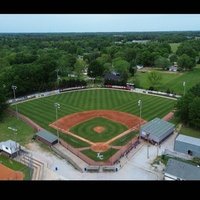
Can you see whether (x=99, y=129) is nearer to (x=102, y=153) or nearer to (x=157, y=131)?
(x=102, y=153)

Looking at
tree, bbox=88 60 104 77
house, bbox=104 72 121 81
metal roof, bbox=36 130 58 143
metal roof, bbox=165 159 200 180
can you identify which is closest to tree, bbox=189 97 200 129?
metal roof, bbox=165 159 200 180

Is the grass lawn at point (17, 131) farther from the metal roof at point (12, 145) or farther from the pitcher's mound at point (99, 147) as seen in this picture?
the pitcher's mound at point (99, 147)

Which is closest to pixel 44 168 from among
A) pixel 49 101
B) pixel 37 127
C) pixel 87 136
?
pixel 87 136

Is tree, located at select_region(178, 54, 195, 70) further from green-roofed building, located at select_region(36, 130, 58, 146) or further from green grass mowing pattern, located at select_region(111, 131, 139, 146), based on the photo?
green-roofed building, located at select_region(36, 130, 58, 146)

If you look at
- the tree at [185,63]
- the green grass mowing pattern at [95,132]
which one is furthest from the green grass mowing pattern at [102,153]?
the tree at [185,63]
